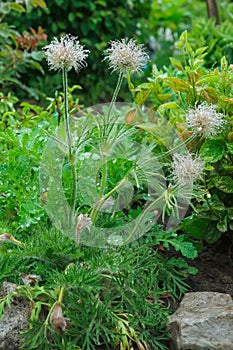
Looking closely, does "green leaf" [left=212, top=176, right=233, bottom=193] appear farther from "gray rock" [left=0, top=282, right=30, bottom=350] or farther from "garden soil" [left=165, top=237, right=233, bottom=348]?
"gray rock" [left=0, top=282, right=30, bottom=350]

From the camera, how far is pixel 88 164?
273cm

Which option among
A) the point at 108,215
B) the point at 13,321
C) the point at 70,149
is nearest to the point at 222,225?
the point at 108,215

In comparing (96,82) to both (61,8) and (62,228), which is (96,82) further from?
(62,228)

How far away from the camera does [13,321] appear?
2.23 metres

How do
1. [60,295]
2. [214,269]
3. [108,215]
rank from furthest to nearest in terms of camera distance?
1. [214,269]
2. [108,215]
3. [60,295]

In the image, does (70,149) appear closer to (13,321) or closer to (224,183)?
(13,321)

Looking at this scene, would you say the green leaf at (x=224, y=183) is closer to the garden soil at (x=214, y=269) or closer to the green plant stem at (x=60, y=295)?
the garden soil at (x=214, y=269)

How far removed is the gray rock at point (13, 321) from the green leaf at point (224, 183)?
946 millimetres

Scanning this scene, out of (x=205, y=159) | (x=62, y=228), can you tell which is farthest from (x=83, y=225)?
(x=205, y=159)

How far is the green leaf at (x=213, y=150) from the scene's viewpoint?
2.65 m

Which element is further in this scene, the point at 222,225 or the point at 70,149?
the point at 222,225

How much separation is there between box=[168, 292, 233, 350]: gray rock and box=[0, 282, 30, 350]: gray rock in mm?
535

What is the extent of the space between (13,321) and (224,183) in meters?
1.06

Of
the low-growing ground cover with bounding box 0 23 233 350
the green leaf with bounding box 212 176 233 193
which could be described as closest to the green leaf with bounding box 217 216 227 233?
the low-growing ground cover with bounding box 0 23 233 350
